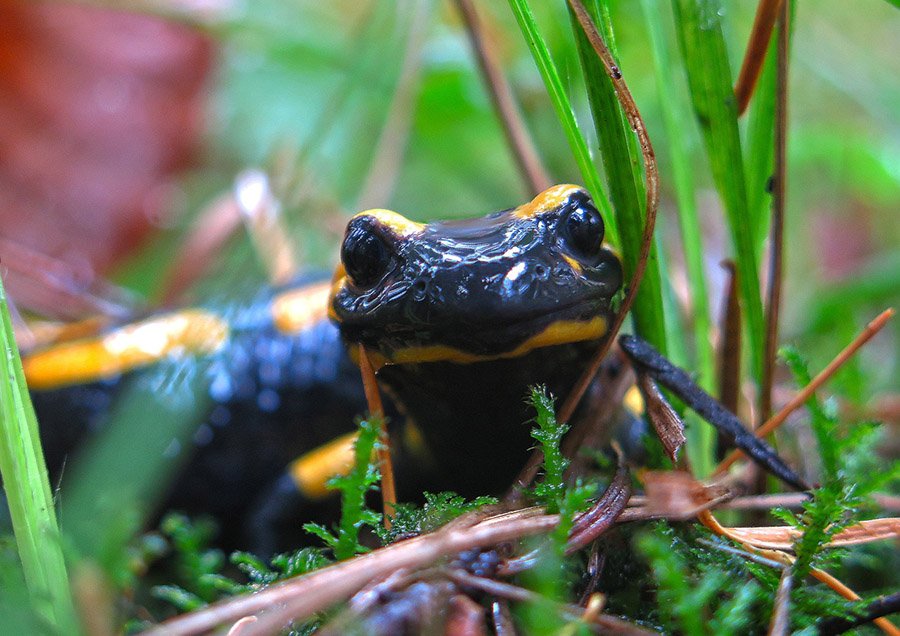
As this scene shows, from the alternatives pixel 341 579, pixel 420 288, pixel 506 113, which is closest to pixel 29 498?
pixel 341 579

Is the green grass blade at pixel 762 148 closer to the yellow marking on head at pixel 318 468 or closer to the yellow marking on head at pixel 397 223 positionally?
the yellow marking on head at pixel 397 223

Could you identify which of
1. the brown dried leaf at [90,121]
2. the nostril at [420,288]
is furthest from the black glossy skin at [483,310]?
the brown dried leaf at [90,121]

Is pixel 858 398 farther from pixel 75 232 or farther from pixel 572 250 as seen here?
pixel 75 232

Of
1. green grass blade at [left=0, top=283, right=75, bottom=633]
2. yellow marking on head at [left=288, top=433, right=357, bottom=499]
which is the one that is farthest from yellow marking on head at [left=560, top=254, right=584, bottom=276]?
yellow marking on head at [left=288, top=433, right=357, bottom=499]

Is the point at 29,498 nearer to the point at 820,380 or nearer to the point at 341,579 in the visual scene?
the point at 341,579

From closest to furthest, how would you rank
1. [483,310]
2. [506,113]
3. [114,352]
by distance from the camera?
1. [483,310]
2. [506,113]
3. [114,352]

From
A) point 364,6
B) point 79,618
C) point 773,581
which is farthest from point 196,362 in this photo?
point 364,6
